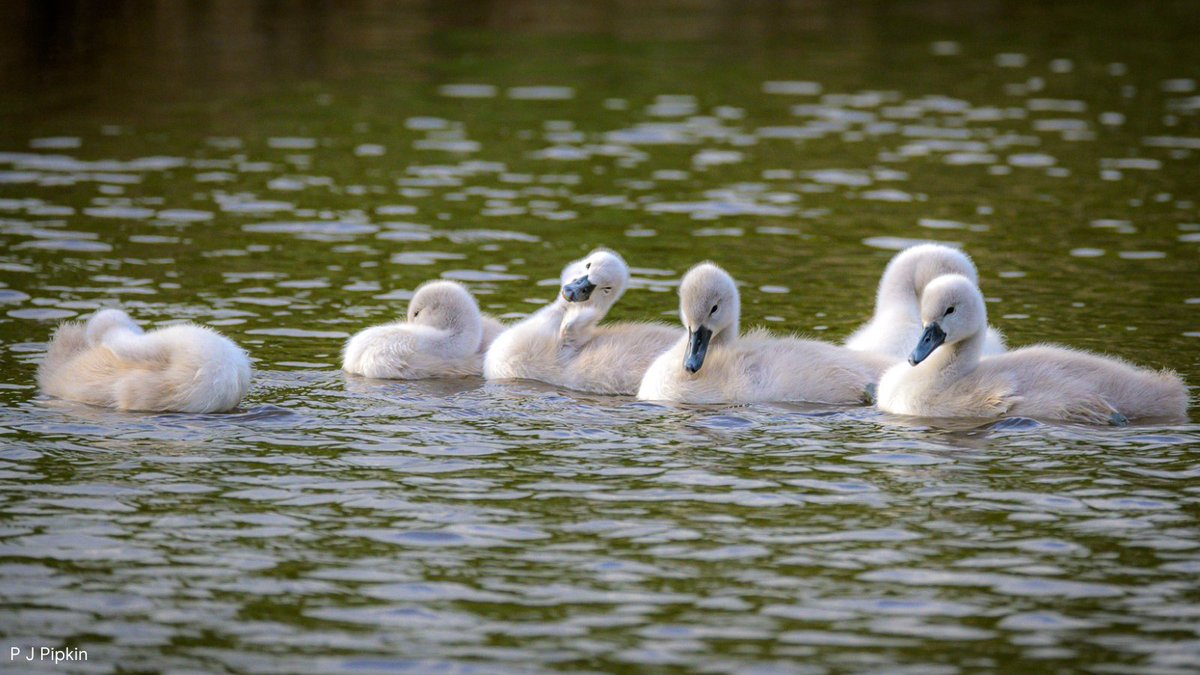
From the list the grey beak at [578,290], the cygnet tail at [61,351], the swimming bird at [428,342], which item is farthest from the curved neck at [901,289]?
the cygnet tail at [61,351]

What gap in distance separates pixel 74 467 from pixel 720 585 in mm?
3421

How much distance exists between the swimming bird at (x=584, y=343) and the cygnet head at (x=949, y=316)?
6.26ft

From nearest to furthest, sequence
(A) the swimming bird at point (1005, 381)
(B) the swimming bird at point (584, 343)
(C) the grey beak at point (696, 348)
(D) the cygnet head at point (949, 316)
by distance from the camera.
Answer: (A) the swimming bird at point (1005, 381), (D) the cygnet head at point (949, 316), (C) the grey beak at point (696, 348), (B) the swimming bird at point (584, 343)

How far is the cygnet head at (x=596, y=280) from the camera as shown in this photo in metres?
11.3

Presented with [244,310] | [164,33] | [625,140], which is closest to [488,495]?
[244,310]

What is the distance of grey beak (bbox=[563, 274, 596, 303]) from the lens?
11.3 metres

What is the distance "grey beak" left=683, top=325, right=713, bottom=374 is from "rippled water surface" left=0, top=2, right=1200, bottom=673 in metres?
0.26

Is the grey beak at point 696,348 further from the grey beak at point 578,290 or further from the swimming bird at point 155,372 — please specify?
the swimming bird at point 155,372

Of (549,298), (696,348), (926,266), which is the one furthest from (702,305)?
(549,298)

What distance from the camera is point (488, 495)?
27.9 ft

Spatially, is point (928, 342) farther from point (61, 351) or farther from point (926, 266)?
point (61, 351)

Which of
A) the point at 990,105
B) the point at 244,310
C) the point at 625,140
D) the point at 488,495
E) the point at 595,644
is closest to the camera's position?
the point at 595,644

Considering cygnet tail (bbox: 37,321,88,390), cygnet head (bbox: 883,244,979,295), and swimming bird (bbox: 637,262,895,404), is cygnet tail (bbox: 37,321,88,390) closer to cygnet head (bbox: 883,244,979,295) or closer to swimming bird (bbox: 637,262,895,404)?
swimming bird (bbox: 637,262,895,404)

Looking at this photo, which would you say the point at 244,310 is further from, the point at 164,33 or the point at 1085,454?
the point at 164,33
